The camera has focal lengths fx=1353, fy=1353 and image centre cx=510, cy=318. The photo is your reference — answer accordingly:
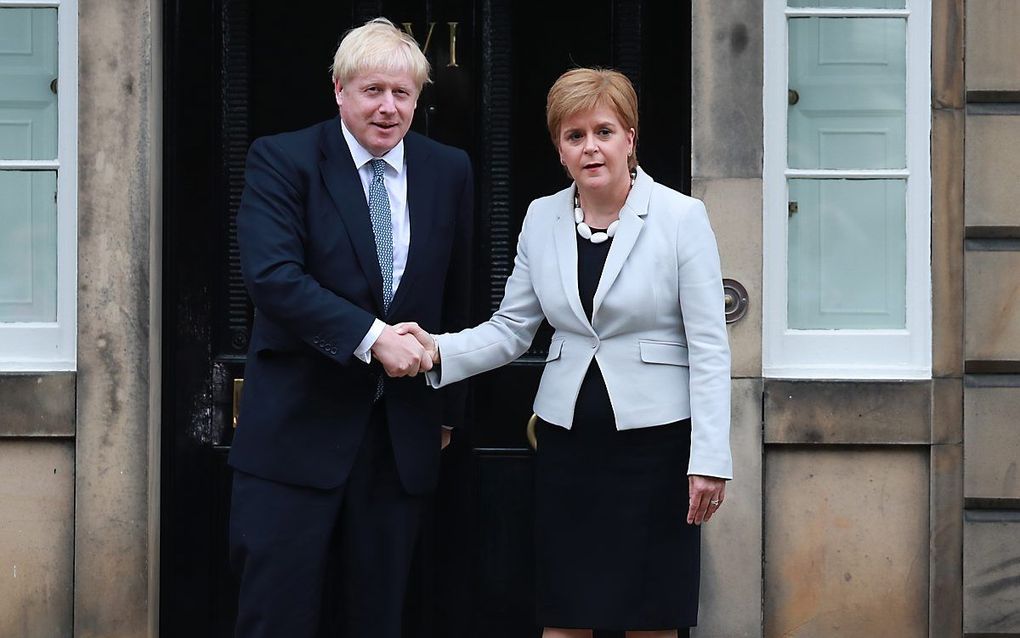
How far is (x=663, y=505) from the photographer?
147 inches

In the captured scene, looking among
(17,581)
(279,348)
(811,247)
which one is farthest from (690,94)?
(17,581)

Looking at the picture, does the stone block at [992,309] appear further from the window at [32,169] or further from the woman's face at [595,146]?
the window at [32,169]

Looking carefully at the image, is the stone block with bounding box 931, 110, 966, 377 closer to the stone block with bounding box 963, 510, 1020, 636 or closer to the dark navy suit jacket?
the stone block with bounding box 963, 510, 1020, 636

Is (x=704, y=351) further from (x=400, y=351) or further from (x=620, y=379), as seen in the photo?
(x=400, y=351)

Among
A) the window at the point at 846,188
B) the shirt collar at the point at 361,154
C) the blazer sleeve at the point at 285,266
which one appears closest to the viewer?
the blazer sleeve at the point at 285,266

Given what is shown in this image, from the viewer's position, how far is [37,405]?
15.1ft

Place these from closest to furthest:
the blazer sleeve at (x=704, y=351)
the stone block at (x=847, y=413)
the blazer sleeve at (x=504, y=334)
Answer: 1. the blazer sleeve at (x=704, y=351)
2. the blazer sleeve at (x=504, y=334)
3. the stone block at (x=847, y=413)

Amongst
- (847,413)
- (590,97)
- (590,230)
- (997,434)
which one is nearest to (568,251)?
(590,230)

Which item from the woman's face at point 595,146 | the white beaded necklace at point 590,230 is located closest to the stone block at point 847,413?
the white beaded necklace at point 590,230

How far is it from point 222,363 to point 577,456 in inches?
63.6

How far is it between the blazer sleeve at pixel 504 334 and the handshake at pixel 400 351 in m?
0.18

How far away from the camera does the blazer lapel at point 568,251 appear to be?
→ 3674 millimetres

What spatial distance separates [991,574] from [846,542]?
1.64 feet

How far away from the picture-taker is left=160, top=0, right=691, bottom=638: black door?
15.7 ft
